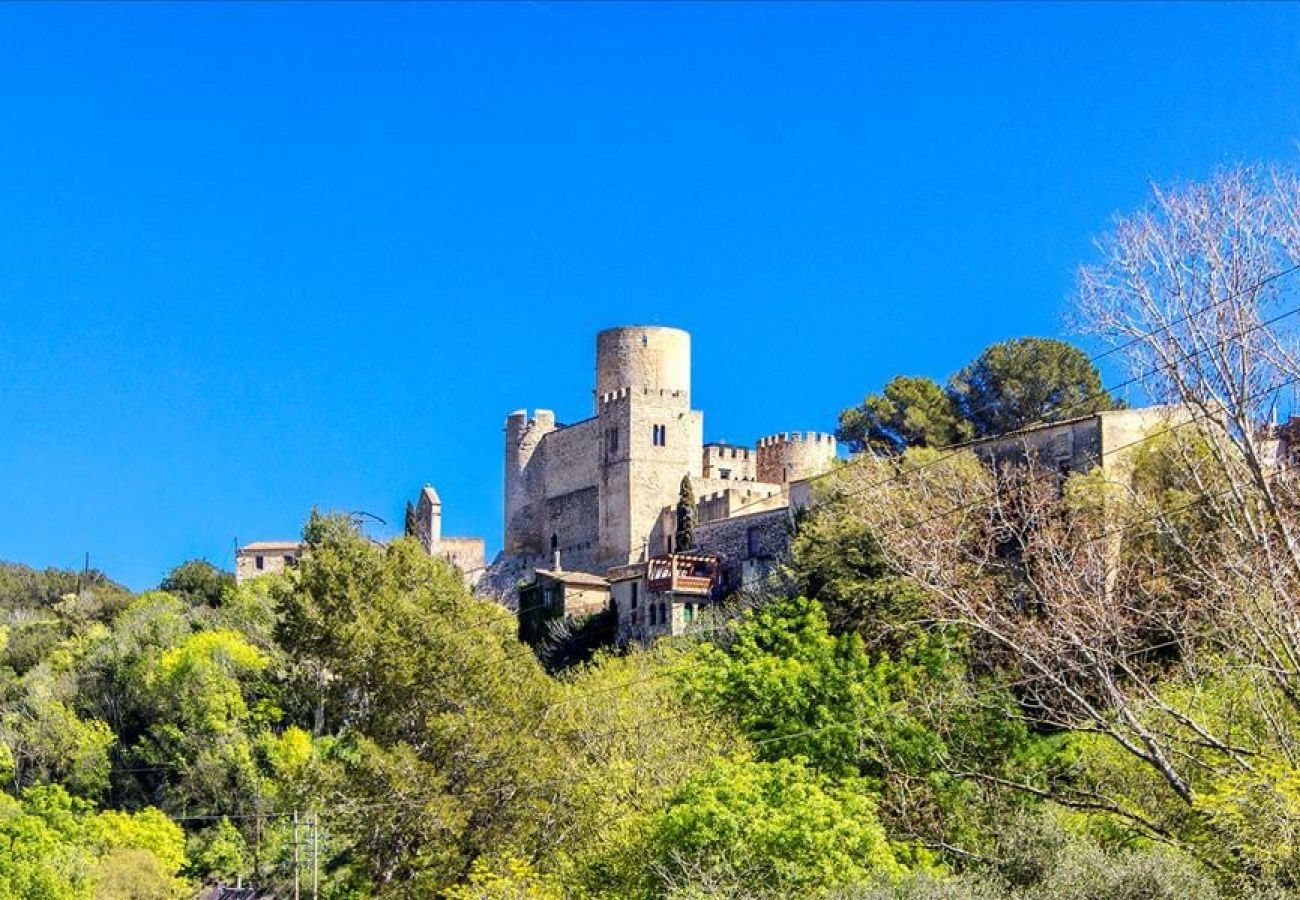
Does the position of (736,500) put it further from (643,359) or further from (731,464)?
(643,359)

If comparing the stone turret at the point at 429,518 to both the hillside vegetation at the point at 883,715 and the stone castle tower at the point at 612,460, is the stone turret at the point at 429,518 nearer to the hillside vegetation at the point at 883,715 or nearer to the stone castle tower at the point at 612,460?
the stone castle tower at the point at 612,460

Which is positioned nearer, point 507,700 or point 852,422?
point 507,700

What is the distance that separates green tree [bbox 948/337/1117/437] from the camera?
6756 centimetres

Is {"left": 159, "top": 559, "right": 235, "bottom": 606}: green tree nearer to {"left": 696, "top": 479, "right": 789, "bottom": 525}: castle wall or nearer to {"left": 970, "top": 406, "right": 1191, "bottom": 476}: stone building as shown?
{"left": 696, "top": 479, "right": 789, "bottom": 525}: castle wall

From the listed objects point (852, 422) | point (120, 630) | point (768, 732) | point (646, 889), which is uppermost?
point (852, 422)

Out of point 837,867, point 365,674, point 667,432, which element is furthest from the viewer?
point 667,432

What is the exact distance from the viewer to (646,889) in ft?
104

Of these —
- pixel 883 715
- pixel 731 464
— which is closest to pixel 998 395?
pixel 731 464

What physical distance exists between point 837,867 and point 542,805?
8854mm

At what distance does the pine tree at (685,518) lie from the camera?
71.3m

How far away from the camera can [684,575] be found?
64.6 meters

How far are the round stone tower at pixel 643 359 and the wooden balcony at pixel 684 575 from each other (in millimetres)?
17895

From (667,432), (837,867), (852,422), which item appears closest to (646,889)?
(837,867)

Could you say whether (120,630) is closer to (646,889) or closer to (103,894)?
(103,894)
